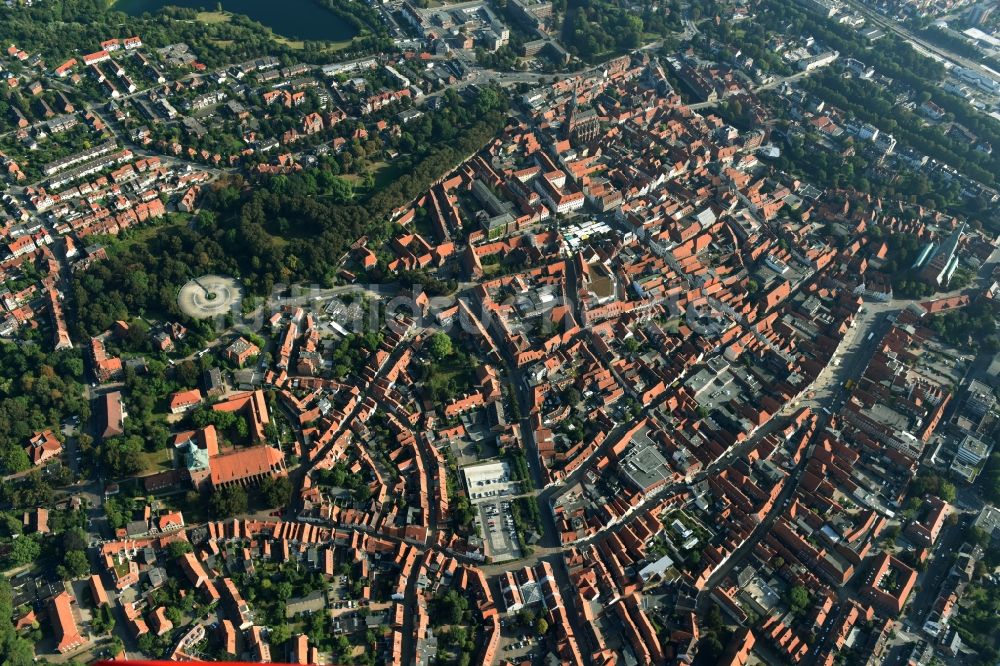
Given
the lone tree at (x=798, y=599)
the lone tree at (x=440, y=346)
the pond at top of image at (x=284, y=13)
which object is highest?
the pond at top of image at (x=284, y=13)

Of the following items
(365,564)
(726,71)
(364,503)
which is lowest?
(365,564)

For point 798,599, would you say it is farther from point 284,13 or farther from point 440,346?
point 284,13

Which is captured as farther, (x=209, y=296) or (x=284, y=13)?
(x=284, y=13)

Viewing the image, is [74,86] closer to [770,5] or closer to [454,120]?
[454,120]

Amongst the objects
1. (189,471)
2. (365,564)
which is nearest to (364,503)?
(365,564)

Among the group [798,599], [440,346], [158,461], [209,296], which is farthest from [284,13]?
[798,599]

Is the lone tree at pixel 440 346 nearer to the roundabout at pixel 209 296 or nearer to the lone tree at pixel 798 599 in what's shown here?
the roundabout at pixel 209 296

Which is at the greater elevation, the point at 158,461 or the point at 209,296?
the point at 209,296

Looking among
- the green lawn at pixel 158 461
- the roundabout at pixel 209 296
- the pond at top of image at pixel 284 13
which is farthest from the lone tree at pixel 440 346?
the pond at top of image at pixel 284 13
